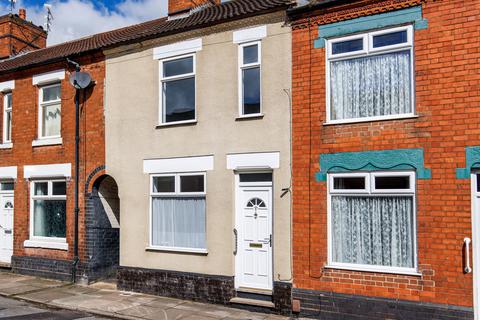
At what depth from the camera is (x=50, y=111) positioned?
42.7 feet

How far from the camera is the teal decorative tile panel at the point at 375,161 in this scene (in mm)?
7582

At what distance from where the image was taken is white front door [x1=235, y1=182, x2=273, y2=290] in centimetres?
910

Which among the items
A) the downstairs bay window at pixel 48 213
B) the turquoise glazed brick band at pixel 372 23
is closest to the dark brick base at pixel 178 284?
the downstairs bay window at pixel 48 213

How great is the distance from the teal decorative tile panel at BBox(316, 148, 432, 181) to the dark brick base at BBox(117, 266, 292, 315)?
94.9 inches

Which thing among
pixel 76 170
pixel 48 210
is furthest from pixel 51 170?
pixel 48 210

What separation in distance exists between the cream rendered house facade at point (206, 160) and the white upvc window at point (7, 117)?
4.33 m

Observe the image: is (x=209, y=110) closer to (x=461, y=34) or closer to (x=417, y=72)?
(x=417, y=72)

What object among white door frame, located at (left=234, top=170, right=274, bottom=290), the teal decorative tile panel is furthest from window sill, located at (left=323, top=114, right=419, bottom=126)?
white door frame, located at (left=234, top=170, right=274, bottom=290)

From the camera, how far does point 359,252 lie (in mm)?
8125

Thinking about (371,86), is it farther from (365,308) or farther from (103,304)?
(103,304)

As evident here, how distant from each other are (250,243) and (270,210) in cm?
83

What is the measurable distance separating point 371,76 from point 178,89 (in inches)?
177

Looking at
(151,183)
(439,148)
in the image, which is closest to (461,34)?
(439,148)

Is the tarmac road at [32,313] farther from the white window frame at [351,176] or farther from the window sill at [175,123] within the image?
the white window frame at [351,176]
